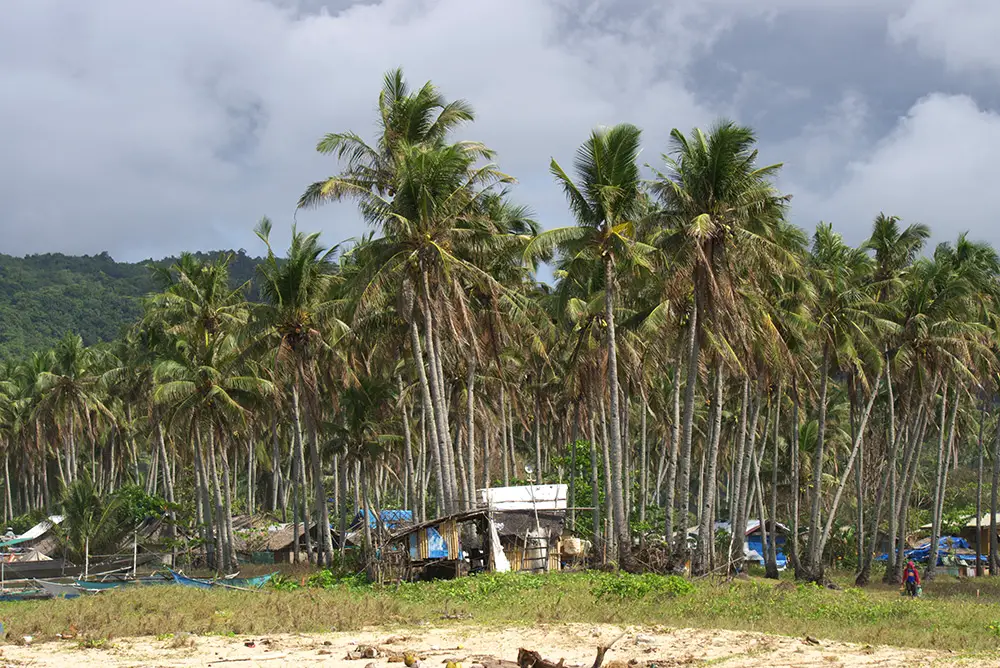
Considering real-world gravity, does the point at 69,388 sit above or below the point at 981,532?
above

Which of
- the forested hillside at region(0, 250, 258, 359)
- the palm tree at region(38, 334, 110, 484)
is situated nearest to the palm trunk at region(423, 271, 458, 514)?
the palm tree at region(38, 334, 110, 484)

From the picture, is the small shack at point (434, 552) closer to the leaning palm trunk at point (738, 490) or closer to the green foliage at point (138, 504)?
the leaning palm trunk at point (738, 490)

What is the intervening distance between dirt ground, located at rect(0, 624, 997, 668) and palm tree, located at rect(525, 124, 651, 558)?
10017 millimetres

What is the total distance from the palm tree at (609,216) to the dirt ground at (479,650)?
394 inches

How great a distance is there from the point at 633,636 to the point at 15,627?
428 inches

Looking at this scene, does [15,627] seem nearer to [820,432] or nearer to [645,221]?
[645,221]

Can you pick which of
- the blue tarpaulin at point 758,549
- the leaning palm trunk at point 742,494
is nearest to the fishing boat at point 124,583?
the leaning palm trunk at point 742,494

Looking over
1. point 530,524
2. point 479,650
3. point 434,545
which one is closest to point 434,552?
point 434,545

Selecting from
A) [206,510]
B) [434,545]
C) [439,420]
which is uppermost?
[439,420]

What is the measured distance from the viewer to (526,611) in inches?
773

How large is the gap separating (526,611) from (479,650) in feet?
13.5

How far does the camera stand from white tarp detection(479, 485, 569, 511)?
3253 cm

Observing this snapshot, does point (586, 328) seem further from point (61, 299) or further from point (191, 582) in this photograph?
point (61, 299)

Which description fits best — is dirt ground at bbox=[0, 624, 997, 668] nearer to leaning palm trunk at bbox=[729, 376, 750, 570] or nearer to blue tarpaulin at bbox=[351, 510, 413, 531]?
leaning palm trunk at bbox=[729, 376, 750, 570]
